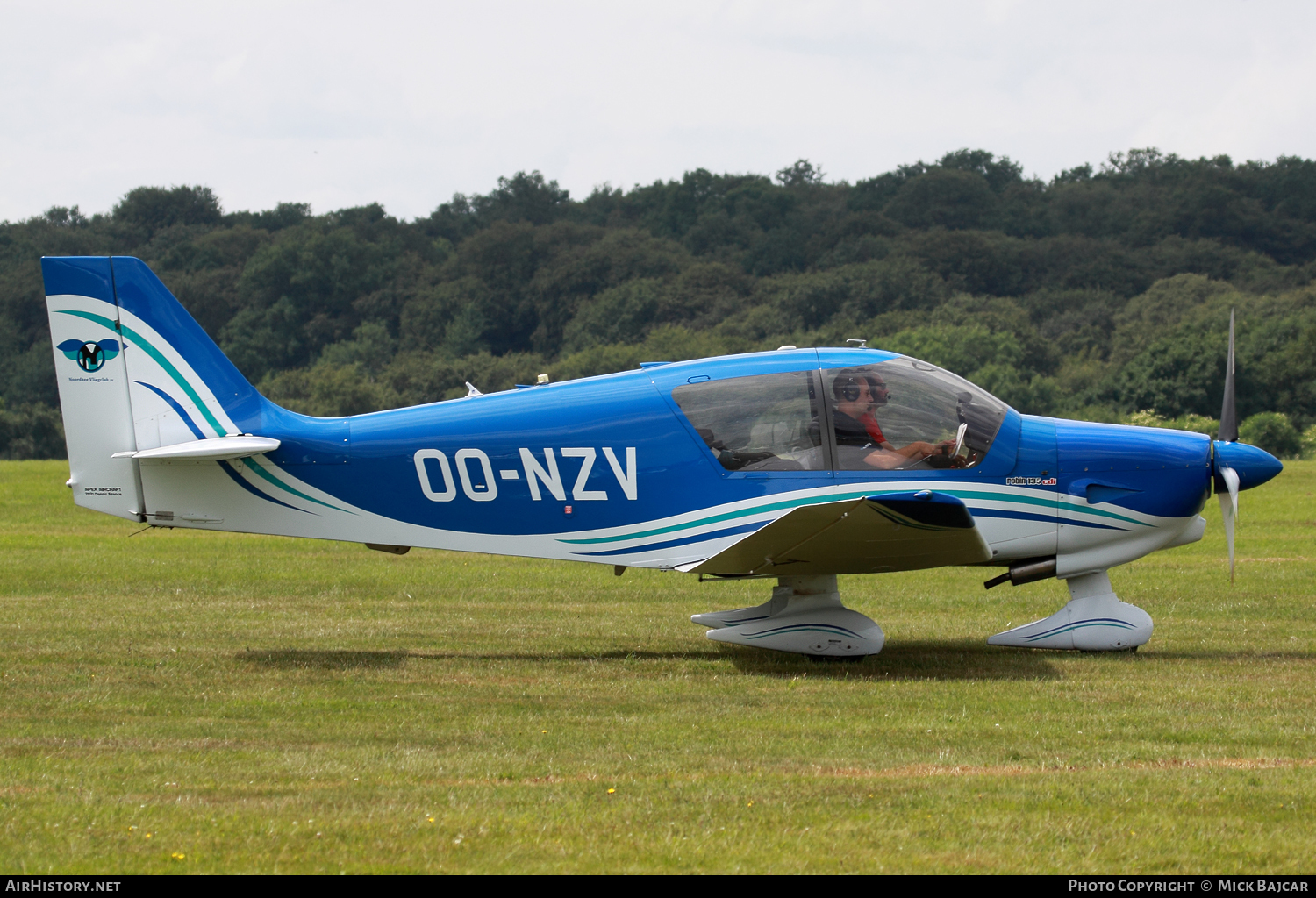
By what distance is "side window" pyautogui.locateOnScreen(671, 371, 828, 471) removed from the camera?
878 cm

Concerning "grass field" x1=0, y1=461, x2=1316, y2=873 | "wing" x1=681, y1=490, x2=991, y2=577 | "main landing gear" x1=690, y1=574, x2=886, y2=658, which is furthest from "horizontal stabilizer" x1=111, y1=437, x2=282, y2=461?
"main landing gear" x1=690, y1=574, x2=886, y2=658

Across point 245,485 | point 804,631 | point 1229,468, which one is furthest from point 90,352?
point 1229,468

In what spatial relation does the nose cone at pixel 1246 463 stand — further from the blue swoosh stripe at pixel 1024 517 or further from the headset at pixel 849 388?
the headset at pixel 849 388

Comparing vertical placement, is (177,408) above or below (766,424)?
above

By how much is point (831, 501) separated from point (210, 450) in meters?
4.24

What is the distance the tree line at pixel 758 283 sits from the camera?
60625 mm

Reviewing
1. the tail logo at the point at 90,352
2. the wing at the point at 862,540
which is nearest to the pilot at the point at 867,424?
the wing at the point at 862,540

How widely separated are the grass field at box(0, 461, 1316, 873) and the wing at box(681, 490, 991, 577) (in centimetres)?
76

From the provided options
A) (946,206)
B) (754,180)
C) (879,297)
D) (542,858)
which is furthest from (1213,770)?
(754,180)

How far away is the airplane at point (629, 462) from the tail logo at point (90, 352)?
14 millimetres

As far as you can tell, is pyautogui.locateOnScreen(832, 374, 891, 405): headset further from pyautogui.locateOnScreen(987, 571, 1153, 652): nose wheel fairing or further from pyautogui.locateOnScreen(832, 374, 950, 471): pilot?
pyautogui.locateOnScreen(987, 571, 1153, 652): nose wheel fairing

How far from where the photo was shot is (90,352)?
8820 millimetres

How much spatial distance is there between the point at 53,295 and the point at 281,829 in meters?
5.31

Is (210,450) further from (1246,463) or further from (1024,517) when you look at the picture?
(1246,463)
